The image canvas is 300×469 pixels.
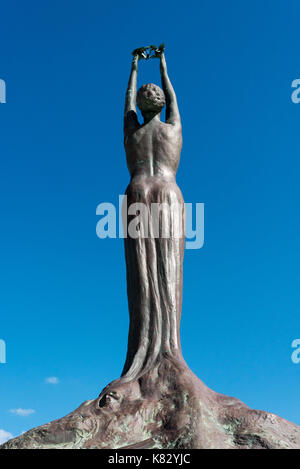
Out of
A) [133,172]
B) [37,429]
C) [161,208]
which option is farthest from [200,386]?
[133,172]

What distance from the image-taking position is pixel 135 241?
9852 millimetres

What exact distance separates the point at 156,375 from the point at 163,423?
874 millimetres

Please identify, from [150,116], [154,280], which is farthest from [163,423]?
[150,116]

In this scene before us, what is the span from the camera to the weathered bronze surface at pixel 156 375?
25.4ft

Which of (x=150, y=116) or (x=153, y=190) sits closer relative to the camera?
(x=153, y=190)

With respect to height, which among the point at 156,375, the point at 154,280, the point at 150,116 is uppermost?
the point at 150,116

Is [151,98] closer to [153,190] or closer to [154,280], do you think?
[153,190]

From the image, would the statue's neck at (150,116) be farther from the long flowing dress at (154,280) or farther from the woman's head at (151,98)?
the long flowing dress at (154,280)

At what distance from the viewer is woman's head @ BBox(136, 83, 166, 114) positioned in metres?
10.8

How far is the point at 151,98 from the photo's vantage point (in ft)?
35.3

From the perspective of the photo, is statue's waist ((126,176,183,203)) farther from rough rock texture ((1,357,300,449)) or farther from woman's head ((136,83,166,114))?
rough rock texture ((1,357,300,449))

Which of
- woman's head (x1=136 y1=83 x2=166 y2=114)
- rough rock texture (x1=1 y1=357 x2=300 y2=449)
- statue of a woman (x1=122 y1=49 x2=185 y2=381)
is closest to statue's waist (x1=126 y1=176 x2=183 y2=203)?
statue of a woman (x1=122 y1=49 x2=185 y2=381)

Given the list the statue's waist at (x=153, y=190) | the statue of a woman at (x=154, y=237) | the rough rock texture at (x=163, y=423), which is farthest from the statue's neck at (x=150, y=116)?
the rough rock texture at (x=163, y=423)

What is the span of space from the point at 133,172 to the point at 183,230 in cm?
149
